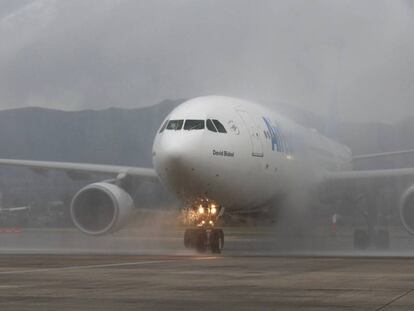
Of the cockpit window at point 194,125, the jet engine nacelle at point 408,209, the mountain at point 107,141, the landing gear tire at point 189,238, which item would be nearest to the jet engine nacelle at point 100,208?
the landing gear tire at point 189,238

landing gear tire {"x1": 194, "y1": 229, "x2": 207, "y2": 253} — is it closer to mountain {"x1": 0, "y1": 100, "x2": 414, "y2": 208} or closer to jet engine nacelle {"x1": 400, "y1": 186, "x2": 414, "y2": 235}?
jet engine nacelle {"x1": 400, "y1": 186, "x2": 414, "y2": 235}

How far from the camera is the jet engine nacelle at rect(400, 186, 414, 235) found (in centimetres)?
2553

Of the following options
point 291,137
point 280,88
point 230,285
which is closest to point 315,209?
point 291,137

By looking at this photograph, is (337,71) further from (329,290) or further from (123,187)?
(329,290)

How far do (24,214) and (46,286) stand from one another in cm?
5633

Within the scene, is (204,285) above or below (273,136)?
below

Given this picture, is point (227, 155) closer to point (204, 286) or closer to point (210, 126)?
point (210, 126)

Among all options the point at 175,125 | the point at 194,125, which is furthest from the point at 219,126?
the point at 175,125

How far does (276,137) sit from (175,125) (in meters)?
4.53

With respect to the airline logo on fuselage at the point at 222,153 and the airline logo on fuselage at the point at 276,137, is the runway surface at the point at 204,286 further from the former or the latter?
the airline logo on fuselage at the point at 276,137

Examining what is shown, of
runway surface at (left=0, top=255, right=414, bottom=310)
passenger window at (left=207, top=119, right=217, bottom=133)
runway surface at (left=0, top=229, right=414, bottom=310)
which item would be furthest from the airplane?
runway surface at (left=0, top=255, right=414, bottom=310)

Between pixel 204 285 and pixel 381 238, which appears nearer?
pixel 204 285

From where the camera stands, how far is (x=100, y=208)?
92.5 ft

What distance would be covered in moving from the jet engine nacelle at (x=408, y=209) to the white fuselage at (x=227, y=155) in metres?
3.87
